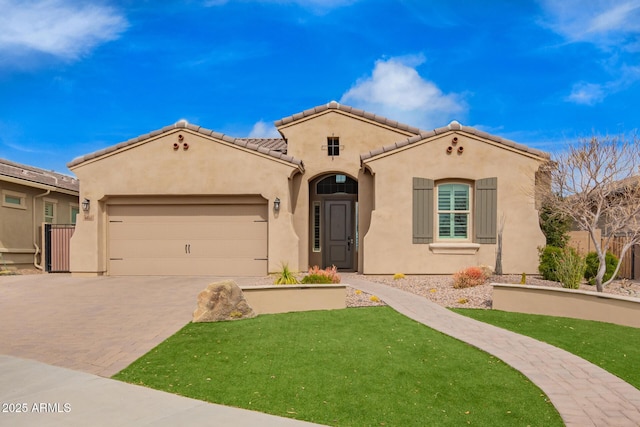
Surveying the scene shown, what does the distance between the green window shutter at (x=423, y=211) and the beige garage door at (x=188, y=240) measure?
4.87 meters

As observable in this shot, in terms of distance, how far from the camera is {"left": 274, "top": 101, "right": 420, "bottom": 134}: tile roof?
16.2m

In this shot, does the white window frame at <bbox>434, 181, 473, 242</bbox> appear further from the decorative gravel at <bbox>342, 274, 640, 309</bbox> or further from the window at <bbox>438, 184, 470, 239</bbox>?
the decorative gravel at <bbox>342, 274, 640, 309</bbox>

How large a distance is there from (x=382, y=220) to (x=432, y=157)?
8.37ft

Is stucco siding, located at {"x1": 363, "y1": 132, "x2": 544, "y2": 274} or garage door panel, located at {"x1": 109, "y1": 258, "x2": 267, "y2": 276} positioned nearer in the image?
stucco siding, located at {"x1": 363, "y1": 132, "x2": 544, "y2": 274}

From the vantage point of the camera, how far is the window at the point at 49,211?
1954 cm

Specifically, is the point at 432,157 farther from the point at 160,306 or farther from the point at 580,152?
the point at 160,306

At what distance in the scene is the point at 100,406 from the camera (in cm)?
439

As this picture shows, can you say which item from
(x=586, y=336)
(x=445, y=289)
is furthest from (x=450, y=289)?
(x=586, y=336)

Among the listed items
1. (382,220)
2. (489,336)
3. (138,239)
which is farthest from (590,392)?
(138,239)

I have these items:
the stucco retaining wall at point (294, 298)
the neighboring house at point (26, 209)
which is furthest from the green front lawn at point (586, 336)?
the neighboring house at point (26, 209)

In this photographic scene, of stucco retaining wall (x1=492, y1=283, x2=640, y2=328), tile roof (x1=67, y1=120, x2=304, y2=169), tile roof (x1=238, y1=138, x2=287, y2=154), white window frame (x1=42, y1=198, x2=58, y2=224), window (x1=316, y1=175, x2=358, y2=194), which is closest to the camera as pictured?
stucco retaining wall (x1=492, y1=283, x2=640, y2=328)

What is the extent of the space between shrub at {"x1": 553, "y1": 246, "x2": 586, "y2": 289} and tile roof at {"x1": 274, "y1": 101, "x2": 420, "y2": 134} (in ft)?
22.2

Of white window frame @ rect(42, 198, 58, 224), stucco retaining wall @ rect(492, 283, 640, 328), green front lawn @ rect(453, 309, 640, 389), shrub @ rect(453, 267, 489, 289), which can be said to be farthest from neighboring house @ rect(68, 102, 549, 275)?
white window frame @ rect(42, 198, 58, 224)

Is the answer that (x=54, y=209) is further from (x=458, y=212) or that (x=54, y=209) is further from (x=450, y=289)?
(x=450, y=289)
